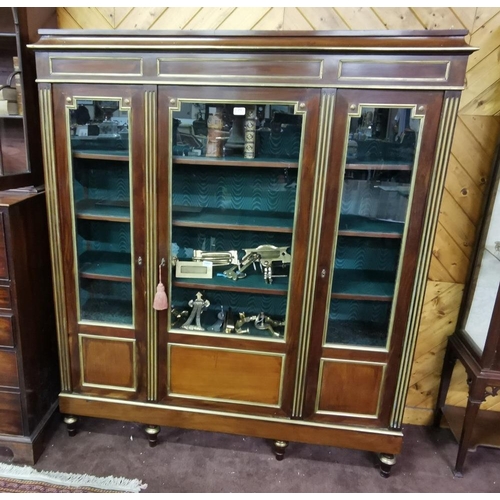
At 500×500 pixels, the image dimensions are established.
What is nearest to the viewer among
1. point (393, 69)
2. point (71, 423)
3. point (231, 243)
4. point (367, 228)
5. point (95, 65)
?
point (393, 69)

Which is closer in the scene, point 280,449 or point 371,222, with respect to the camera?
point 371,222

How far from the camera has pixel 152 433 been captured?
6.28ft

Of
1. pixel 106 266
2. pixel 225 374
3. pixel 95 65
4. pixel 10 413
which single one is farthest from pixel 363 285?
pixel 10 413

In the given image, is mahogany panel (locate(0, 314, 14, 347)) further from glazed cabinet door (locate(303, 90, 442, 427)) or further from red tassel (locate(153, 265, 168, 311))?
glazed cabinet door (locate(303, 90, 442, 427))

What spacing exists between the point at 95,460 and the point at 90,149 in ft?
4.62

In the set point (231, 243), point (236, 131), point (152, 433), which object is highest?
point (236, 131)

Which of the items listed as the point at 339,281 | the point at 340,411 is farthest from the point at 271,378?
the point at 339,281

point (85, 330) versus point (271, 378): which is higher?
point (85, 330)

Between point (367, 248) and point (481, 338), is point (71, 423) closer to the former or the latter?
point (367, 248)

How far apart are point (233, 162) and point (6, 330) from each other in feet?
3.87

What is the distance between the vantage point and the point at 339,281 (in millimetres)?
1729

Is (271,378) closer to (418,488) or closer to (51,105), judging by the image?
(418,488)

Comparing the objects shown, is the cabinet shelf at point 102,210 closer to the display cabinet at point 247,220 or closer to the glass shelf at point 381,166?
the display cabinet at point 247,220

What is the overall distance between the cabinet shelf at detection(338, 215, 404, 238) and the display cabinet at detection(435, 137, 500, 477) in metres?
0.50
